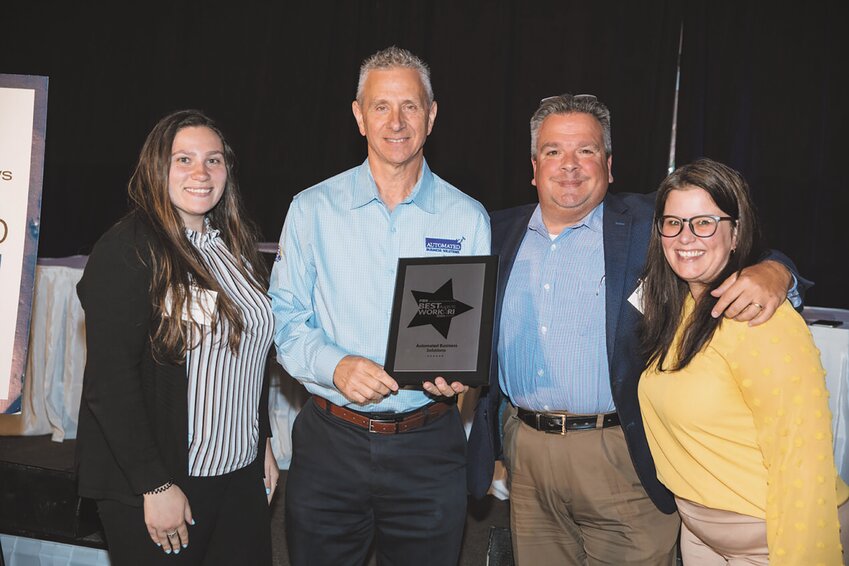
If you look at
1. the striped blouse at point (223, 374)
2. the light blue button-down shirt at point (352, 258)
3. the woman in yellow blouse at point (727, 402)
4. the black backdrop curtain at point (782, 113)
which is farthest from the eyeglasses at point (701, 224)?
the black backdrop curtain at point (782, 113)

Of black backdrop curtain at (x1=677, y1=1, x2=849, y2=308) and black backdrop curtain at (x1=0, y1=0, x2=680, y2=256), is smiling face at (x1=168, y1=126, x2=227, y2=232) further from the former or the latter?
black backdrop curtain at (x1=677, y1=1, x2=849, y2=308)

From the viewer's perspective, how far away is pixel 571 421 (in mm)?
2424

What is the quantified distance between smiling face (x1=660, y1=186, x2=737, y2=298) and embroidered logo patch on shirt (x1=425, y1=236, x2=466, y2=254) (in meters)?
0.70

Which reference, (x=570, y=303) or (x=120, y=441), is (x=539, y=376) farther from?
(x=120, y=441)

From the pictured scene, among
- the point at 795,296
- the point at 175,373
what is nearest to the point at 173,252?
the point at 175,373

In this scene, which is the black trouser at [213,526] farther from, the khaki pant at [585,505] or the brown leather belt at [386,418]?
the khaki pant at [585,505]

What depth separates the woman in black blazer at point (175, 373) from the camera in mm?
2000

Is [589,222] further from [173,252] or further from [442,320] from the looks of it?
[173,252]

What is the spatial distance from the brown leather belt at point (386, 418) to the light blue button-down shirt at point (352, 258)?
1.0 inches

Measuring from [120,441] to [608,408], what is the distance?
1493mm

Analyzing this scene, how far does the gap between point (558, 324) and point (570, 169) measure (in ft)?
1.72

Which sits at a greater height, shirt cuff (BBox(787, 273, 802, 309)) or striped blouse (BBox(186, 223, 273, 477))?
shirt cuff (BBox(787, 273, 802, 309))

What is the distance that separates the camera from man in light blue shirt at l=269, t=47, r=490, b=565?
7.79ft

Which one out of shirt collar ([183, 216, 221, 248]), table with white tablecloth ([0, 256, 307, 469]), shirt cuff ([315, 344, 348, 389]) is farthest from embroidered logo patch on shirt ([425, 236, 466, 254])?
table with white tablecloth ([0, 256, 307, 469])
